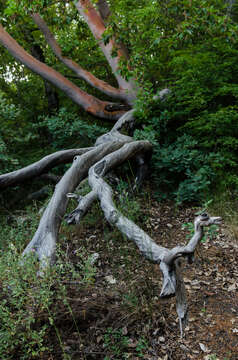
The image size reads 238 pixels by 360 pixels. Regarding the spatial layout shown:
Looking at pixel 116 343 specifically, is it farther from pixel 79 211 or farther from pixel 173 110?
pixel 173 110

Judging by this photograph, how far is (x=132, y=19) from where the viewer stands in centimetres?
487

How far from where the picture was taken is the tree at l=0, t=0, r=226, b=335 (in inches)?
89.2

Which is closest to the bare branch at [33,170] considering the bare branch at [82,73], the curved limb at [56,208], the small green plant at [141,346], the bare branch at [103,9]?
the curved limb at [56,208]

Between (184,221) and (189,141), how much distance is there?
156 cm

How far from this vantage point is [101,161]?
440 centimetres

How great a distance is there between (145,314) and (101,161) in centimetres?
241

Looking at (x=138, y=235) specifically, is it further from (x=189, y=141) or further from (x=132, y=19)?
(x=132, y=19)

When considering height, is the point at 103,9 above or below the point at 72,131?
above

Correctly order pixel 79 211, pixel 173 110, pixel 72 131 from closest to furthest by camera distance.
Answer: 1. pixel 79 211
2. pixel 173 110
3. pixel 72 131

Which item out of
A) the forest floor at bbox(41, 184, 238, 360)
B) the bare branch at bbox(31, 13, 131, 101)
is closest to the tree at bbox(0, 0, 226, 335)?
the bare branch at bbox(31, 13, 131, 101)

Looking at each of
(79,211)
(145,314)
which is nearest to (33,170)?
(79,211)

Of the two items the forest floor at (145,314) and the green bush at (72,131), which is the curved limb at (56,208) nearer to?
the forest floor at (145,314)

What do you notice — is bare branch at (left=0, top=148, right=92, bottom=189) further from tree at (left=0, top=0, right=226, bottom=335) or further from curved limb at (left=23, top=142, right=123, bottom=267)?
curved limb at (left=23, top=142, right=123, bottom=267)

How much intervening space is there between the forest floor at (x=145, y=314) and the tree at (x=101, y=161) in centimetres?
48
